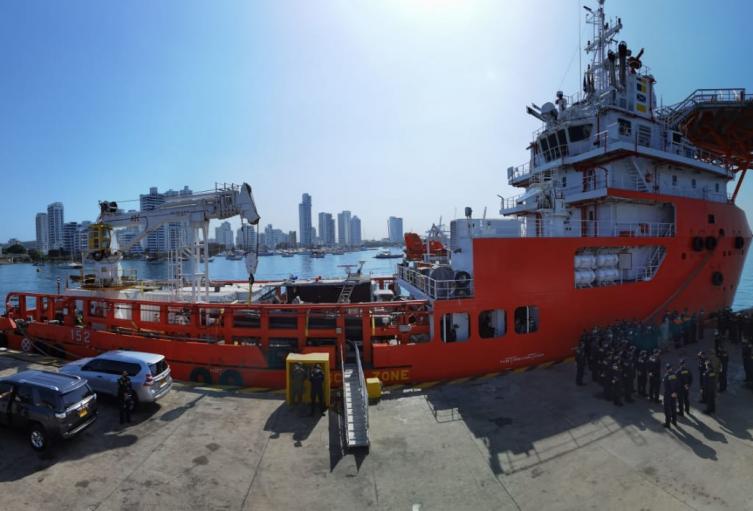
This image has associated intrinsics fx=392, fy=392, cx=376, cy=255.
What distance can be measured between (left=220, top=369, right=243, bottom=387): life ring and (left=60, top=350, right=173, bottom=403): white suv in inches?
76.2

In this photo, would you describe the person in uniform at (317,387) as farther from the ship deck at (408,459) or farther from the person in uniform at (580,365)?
the person in uniform at (580,365)

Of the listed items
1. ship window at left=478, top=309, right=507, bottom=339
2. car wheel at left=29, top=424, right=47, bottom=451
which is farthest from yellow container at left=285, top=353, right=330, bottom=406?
ship window at left=478, top=309, right=507, bottom=339

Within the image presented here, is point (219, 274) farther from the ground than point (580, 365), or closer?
closer

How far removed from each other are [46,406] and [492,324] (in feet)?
38.8

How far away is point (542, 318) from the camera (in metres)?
13.3

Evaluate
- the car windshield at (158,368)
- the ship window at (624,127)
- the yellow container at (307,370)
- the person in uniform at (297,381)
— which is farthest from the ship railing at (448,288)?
the ship window at (624,127)

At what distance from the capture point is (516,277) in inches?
505

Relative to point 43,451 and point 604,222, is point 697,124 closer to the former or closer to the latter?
point 604,222

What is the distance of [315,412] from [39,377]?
6102 mm

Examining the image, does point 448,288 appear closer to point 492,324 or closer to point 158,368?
point 492,324

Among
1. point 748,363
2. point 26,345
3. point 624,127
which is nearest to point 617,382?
point 748,363

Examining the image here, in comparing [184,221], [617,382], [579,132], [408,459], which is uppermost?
[579,132]

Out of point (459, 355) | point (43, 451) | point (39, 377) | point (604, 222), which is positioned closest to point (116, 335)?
point (39, 377)

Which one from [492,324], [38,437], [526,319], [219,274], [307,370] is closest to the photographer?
[38,437]
